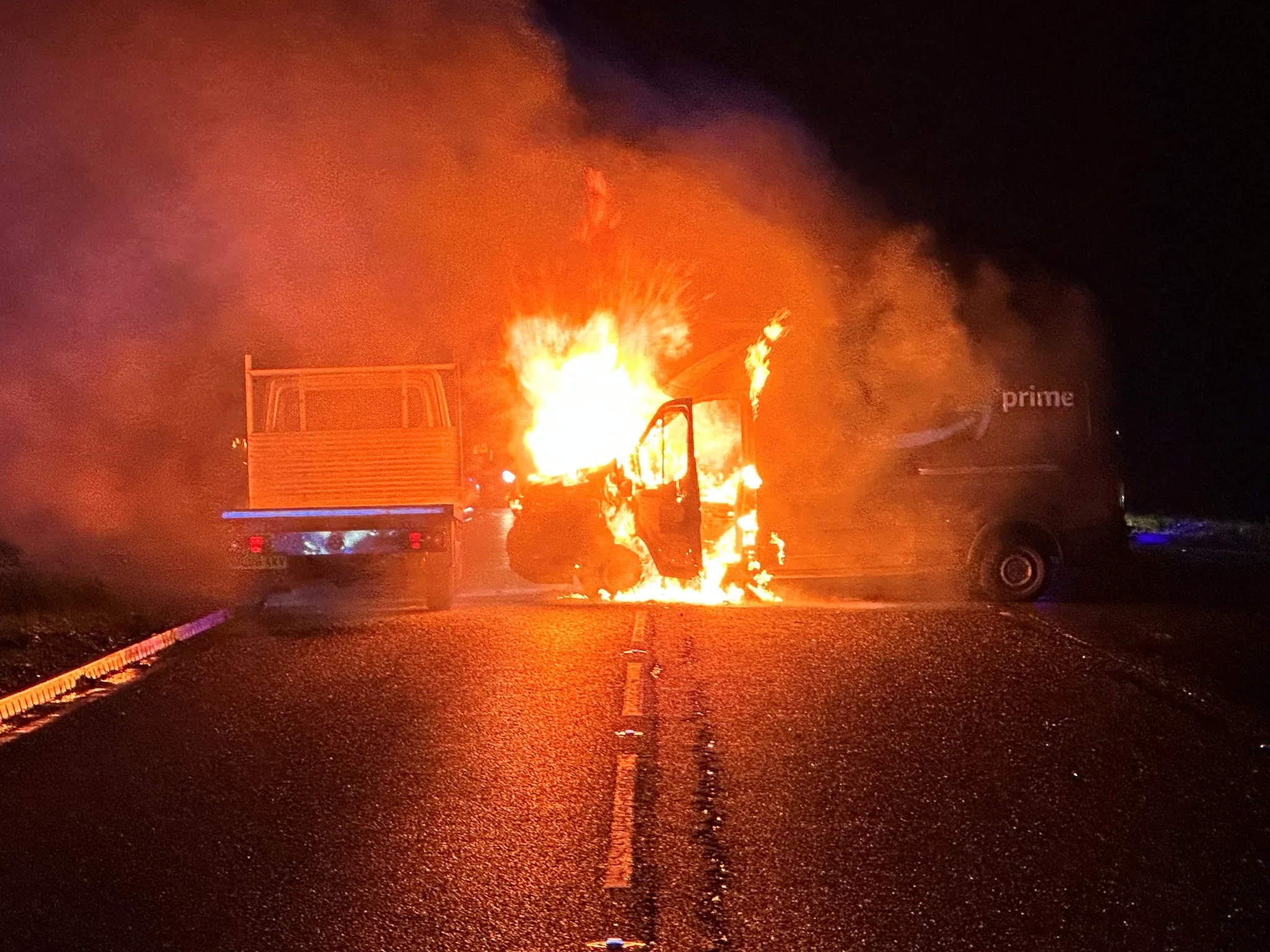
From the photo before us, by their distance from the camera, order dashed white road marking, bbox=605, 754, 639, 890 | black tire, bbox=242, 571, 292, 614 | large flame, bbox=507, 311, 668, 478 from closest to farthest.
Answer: dashed white road marking, bbox=605, 754, 639, 890, black tire, bbox=242, 571, 292, 614, large flame, bbox=507, 311, 668, 478

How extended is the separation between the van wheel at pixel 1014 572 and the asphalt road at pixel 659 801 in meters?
2.92

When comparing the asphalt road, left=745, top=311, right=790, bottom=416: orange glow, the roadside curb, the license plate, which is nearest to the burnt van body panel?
left=745, top=311, right=790, bottom=416: orange glow

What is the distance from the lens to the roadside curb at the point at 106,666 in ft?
30.1

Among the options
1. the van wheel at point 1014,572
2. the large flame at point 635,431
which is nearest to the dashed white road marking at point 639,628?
the large flame at point 635,431

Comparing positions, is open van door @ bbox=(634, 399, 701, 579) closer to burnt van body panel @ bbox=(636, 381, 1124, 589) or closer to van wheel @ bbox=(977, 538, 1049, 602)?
burnt van body panel @ bbox=(636, 381, 1124, 589)

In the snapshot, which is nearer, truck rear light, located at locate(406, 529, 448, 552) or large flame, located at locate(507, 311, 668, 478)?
truck rear light, located at locate(406, 529, 448, 552)

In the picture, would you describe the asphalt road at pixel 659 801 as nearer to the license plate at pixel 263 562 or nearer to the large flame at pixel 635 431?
the license plate at pixel 263 562

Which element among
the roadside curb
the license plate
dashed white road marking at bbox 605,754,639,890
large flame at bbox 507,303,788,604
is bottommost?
dashed white road marking at bbox 605,754,639,890

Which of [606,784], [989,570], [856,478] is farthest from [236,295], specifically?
[606,784]

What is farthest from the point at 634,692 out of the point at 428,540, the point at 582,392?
the point at 582,392

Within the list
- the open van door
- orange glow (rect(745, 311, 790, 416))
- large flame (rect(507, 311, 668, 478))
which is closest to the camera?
the open van door

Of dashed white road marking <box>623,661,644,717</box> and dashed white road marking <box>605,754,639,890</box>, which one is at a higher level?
dashed white road marking <box>623,661,644,717</box>

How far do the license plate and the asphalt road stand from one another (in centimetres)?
245

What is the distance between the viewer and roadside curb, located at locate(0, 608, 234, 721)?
30.1 ft
